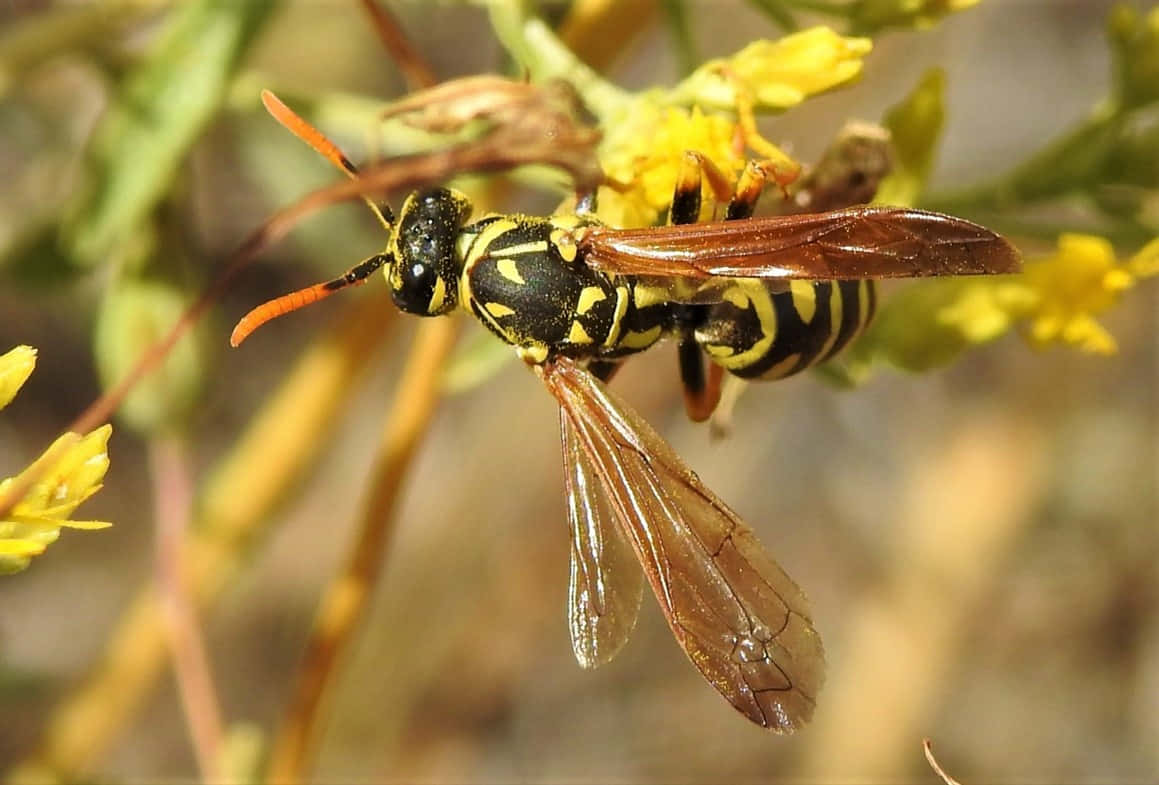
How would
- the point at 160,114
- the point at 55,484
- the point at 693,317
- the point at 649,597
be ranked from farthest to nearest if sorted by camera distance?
the point at 649,597, the point at 160,114, the point at 693,317, the point at 55,484

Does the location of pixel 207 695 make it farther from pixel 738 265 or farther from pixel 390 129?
pixel 738 265

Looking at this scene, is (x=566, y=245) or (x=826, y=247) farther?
(x=566, y=245)

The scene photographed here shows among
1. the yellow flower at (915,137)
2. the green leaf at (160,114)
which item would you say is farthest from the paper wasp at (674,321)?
the green leaf at (160,114)

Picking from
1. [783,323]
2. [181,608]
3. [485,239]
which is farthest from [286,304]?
[181,608]

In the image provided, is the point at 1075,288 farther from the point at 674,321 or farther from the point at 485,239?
the point at 485,239

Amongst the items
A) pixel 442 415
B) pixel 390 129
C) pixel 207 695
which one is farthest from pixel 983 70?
pixel 207 695
